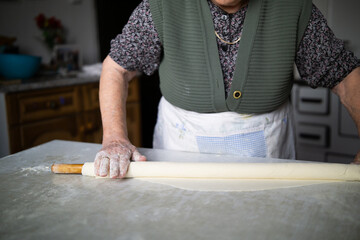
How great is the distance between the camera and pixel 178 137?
3.96 feet

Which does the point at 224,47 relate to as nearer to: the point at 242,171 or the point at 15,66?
the point at 242,171

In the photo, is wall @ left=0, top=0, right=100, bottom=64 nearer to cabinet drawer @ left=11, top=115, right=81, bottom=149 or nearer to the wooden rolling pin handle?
cabinet drawer @ left=11, top=115, right=81, bottom=149

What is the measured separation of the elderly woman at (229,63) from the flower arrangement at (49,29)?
1.93 meters

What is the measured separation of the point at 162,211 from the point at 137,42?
0.60 m

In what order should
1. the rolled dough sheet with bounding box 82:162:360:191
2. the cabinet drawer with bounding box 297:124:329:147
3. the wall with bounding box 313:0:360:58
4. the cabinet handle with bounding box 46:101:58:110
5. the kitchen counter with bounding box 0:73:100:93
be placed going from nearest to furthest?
the rolled dough sheet with bounding box 82:162:360:191 < the kitchen counter with bounding box 0:73:100:93 < the cabinet handle with bounding box 46:101:58:110 < the wall with bounding box 313:0:360:58 < the cabinet drawer with bounding box 297:124:329:147

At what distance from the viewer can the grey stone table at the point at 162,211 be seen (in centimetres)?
62

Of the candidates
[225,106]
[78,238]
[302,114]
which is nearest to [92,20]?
[302,114]

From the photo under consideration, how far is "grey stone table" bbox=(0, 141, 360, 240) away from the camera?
0.62 meters

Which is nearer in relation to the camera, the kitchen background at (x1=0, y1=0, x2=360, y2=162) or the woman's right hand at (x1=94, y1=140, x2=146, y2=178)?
the woman's right hand at (x1=94, y1=140, x2=146, y2=178)

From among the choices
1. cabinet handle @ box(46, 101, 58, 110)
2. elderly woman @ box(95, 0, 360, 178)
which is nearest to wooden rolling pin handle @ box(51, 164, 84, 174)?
elderly woman @ box(95, 0, 360, 178)

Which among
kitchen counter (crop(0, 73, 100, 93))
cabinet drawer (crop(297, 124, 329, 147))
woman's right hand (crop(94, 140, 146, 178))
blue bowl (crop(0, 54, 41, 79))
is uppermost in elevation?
blue bowl (crop(0, 54, 41, 79))

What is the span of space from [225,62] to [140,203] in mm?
540

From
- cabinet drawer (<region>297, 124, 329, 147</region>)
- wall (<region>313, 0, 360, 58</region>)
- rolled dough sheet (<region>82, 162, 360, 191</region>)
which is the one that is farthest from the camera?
cabinet drawer (<region>297, 124, 329, 147</region>)

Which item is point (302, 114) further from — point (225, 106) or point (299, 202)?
point (299, 202)
